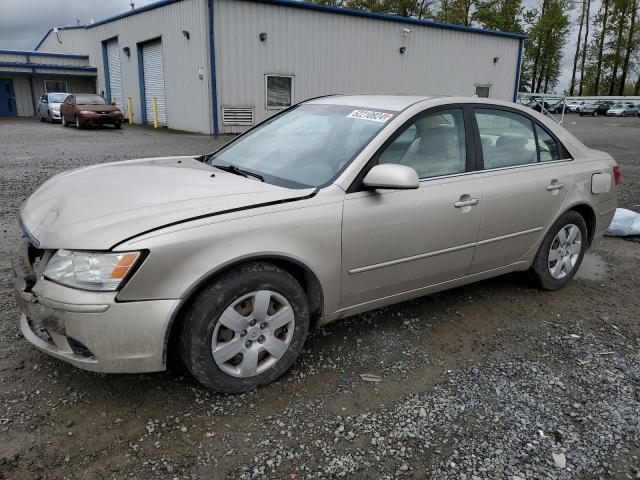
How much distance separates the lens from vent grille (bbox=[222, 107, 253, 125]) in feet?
62.2

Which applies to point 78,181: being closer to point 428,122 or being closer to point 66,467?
point 66,467

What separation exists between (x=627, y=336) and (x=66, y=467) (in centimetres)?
361

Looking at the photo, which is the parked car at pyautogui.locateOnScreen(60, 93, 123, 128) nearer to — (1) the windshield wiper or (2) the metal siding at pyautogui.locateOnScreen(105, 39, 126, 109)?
(2) the metal siding at pyautogui.locateOnScreen(105, 39, 126, 109)

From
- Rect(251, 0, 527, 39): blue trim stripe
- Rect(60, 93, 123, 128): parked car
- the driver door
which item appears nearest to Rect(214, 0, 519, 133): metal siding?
Rect(251, 0, 527, 39): blue trim stripe

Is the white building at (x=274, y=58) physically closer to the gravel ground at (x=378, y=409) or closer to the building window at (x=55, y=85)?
the building window at (x=55, y=85)

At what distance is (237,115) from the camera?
19.2 metres

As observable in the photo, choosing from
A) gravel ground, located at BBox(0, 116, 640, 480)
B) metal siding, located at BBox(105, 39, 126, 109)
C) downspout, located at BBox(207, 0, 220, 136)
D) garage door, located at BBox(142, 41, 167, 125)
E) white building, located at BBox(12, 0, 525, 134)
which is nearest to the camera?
gravel ground, located at BBox(0, 116, 640, 480)

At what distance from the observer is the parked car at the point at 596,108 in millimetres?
46312

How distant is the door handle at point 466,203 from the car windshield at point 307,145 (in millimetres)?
716

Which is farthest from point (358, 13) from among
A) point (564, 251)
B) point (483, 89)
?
point (564, 251)

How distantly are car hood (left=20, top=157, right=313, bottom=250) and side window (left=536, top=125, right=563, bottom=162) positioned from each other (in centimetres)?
223

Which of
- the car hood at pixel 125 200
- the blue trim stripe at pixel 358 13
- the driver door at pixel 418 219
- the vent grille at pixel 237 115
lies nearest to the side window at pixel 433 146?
the driver door at pixel 418 219

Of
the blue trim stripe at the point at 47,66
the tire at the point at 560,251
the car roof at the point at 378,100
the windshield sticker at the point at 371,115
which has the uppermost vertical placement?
the blue trim stripe at the point at 47,66

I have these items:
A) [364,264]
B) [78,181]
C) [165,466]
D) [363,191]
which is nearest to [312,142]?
[363,191]
